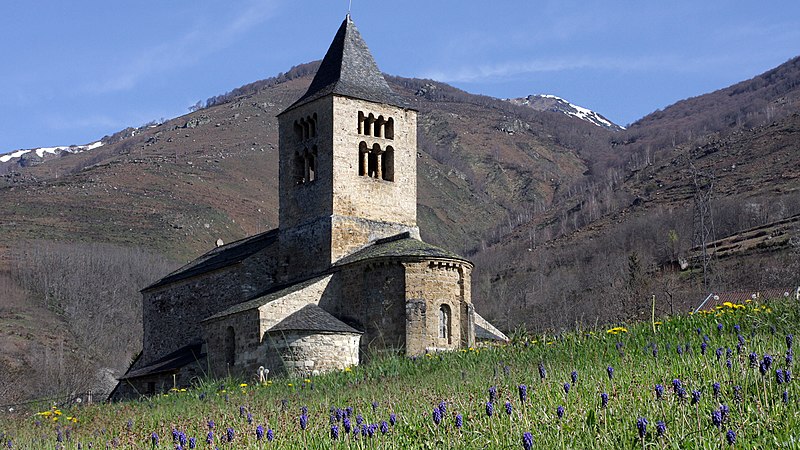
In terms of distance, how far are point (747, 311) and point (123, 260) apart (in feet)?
268

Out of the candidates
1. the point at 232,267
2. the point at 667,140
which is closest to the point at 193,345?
the point at 232,267

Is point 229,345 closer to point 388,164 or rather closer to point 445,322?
point 445,322

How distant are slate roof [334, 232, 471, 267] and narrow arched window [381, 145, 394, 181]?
2.74 metres

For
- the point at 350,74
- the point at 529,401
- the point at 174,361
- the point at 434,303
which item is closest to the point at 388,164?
the point at 350,74

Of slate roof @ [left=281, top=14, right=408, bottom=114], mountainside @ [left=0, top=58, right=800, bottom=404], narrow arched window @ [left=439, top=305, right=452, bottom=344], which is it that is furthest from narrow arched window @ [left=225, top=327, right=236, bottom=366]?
mountainside @ [left=0, top=58, right=800, bottom=404]

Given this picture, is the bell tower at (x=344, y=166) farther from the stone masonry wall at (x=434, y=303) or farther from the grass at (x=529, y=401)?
the grass at (x=529, y=401)

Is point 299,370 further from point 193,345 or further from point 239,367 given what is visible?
point 193,345

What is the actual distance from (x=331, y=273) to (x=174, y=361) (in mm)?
7489

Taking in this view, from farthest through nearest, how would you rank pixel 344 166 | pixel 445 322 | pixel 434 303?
pixel 344 166, pixel 445 322, pixel 434 303

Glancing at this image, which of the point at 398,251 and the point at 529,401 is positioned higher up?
the point at 398,251

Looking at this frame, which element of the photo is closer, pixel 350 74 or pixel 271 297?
pixel 271 297

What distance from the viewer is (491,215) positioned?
6506 inches

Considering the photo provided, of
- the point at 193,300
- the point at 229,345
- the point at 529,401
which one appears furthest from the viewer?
the point at 193,300

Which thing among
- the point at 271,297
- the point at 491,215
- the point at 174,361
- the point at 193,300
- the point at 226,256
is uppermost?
the point at 491,215
